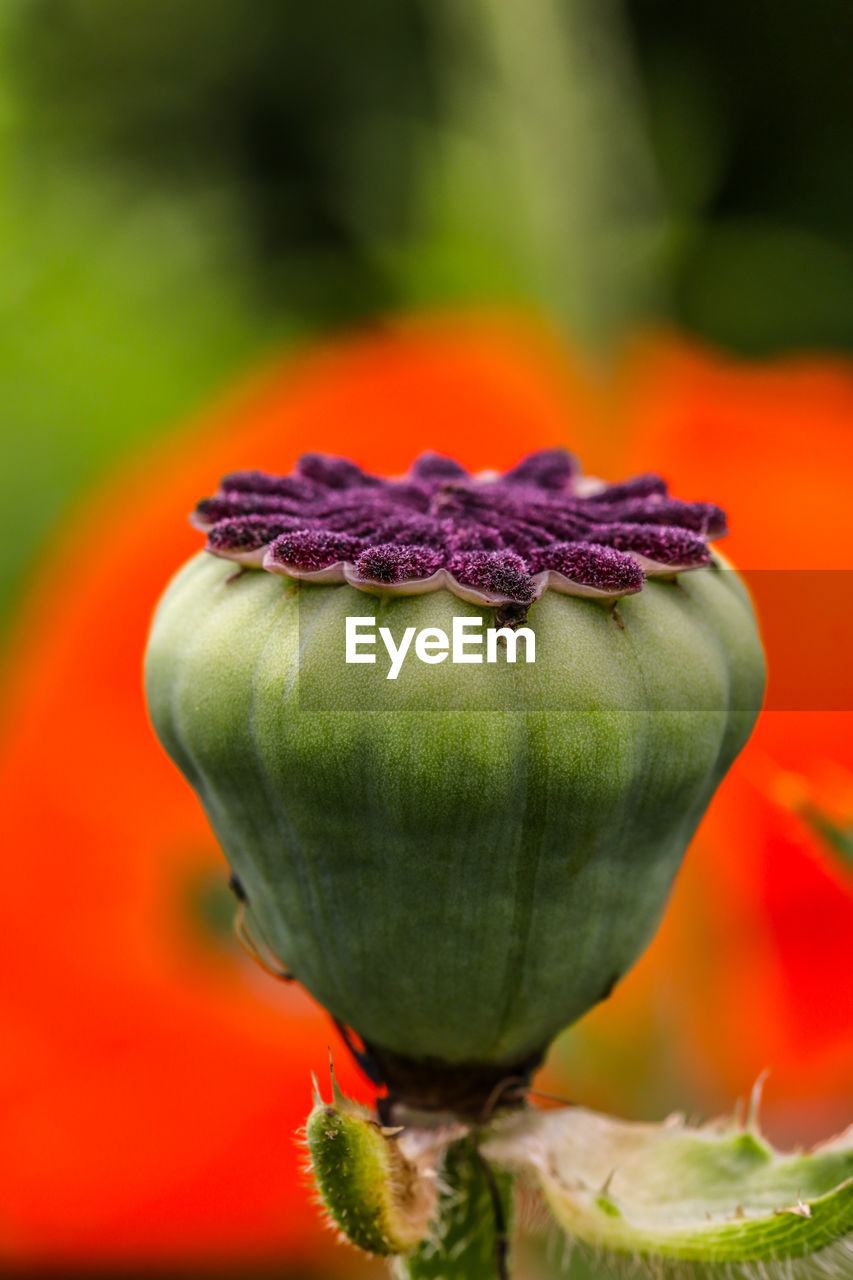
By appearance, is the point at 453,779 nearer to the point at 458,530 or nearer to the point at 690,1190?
the point at 458,530

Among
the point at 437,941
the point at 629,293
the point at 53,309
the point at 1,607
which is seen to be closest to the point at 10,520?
the point at 1,607

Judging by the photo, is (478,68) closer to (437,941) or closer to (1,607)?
(1,607)

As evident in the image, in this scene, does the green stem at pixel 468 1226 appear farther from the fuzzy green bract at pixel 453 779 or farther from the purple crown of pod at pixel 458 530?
the purple crown of pod at pixel 458 530

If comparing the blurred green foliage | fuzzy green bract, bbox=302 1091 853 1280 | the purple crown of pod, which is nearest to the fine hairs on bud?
fuzzy green bract, bbox=302 1091 853 1280

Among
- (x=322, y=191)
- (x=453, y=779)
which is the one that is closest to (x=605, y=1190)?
(x=453, y=779)

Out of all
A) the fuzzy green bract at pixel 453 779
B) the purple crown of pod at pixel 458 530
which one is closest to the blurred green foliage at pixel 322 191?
the purple crown of pod at pixel 458 530
